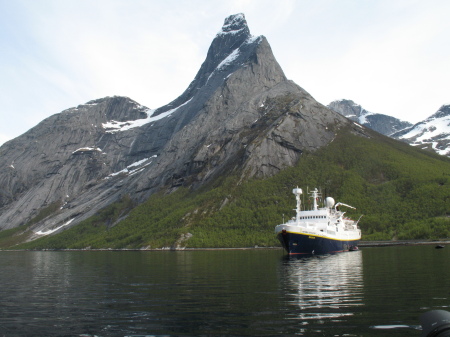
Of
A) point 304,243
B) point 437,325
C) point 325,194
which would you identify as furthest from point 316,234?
point 325,194

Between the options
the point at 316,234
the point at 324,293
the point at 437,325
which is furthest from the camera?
the point at 316,234

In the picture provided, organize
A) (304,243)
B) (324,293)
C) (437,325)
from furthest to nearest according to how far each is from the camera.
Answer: (304,243), (324,293), (437,325)

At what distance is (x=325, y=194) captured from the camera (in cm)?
16325

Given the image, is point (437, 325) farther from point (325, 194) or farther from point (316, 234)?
point (325, 194)

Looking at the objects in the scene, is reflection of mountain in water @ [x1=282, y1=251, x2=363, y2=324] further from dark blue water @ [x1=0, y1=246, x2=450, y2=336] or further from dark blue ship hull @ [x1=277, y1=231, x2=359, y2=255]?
dark blue ship hull @ [x1=277, y1=231, x2=359, y2=255]

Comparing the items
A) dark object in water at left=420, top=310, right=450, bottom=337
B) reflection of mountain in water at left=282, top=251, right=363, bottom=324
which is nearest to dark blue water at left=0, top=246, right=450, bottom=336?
reflection of mountain in water at left=282, top=251, right=363, bottom=324

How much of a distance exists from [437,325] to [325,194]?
160271 mm

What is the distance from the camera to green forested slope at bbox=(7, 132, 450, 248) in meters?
137

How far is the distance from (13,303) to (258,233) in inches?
4719

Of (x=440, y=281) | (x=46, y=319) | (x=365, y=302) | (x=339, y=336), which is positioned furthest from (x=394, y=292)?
(x=46, y=319)

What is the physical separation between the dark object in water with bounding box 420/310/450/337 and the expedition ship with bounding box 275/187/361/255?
6976 centimetres

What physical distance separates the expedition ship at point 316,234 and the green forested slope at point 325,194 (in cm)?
4220

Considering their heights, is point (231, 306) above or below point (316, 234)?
below

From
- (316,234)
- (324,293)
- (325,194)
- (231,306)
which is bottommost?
(324,293)
